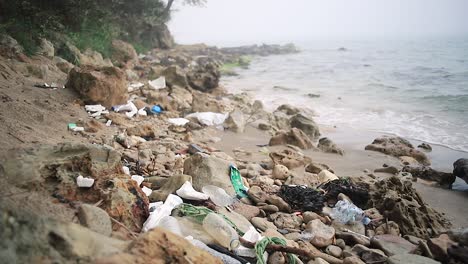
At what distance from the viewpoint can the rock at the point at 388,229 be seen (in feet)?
12.0

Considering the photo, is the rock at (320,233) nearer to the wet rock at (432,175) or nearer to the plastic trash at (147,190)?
the plastic trash at (147,190)

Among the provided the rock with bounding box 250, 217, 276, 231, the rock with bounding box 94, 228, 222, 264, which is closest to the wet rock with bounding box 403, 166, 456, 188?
the rock with bounding box 250, 217, 276, 231

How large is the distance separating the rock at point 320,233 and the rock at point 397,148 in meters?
4.47

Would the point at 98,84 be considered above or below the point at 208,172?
above

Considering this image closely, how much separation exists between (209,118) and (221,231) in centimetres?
560

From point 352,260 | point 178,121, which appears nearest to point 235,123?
point 178,121

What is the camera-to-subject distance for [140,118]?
23.8ft

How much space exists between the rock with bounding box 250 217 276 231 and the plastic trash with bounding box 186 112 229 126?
4763 mm

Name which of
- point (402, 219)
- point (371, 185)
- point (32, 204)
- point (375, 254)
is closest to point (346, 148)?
point (371, 185)

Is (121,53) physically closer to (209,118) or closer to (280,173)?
(209,118)

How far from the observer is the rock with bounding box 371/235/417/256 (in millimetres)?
3219

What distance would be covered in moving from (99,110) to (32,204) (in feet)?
16.5

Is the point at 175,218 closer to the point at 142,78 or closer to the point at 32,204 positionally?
the point at 32,204

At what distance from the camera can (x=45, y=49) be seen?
29.9ft
